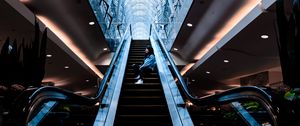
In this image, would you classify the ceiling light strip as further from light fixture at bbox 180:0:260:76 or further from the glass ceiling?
light fixture at bbox 180:0:260:76

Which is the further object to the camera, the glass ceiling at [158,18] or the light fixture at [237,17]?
the glass ceiling at [158,18]

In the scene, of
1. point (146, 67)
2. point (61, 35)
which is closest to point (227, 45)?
point (146, 67)

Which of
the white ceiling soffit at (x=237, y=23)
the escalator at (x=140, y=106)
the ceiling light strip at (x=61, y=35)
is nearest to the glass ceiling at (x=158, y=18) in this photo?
the white ceiling soffit at (x=237, y=23)

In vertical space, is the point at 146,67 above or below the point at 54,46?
below

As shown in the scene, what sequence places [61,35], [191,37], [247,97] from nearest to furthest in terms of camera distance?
[247,97] < [61,35] < [191,37]

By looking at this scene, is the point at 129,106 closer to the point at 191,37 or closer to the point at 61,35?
the point at 61,35

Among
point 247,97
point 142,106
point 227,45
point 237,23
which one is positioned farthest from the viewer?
point 227,45

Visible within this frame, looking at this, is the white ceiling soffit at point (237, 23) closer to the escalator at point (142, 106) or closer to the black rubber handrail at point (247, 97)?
the escalator at point (142, 106)

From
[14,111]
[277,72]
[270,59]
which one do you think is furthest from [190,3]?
[14,111]

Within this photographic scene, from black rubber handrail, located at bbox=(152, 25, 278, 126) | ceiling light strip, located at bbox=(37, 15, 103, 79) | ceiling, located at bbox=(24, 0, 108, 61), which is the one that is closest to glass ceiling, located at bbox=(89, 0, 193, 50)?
ceiling, located at bbox=(24, 0, 108, 61)

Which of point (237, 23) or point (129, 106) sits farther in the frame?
point (237, 23)

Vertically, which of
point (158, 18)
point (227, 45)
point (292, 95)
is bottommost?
point (292, 95)

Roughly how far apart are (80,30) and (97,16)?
130 cm

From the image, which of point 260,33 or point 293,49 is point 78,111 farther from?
point 260,33
